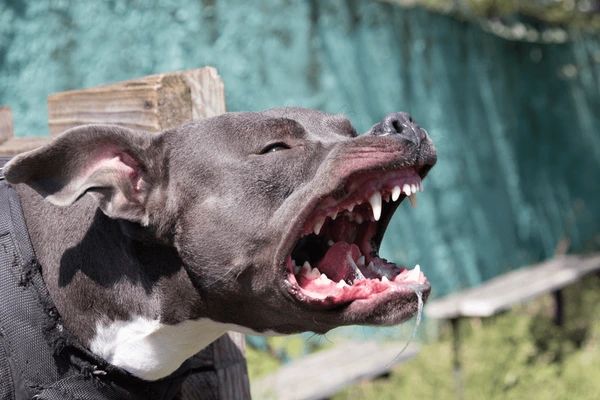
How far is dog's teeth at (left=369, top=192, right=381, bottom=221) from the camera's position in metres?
2.31

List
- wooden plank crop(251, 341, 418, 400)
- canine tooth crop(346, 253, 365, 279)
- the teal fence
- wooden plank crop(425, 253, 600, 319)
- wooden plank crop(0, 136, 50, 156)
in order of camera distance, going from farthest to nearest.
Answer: wooden plank crop(425, 253, 600, 319), wooden plank crop(251, 341, 418, 400), the teal fence, wooden plank crop(0, 136, 50, 156), canine tooth crop(346, 253, 365, 279)

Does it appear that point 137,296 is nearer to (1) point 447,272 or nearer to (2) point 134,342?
(2) point 134,342

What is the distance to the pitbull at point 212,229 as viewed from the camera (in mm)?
2301

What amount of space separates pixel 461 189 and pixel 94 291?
591cm

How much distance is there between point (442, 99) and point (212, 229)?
5.65 metres

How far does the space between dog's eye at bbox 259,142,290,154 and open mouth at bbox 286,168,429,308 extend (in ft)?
0.72

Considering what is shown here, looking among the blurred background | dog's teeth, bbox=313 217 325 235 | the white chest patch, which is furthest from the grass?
dog's teeth, bbox=313 217 325 235

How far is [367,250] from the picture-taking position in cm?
249

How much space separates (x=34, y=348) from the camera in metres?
2.29

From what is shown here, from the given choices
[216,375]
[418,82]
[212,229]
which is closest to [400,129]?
[212,229]

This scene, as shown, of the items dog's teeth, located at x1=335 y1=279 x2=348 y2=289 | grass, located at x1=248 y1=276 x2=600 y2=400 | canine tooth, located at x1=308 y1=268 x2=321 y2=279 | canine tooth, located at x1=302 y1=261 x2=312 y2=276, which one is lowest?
grass, located at x1=248 y1=276 x2=600 y2=400

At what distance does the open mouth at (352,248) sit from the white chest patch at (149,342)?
235 mm

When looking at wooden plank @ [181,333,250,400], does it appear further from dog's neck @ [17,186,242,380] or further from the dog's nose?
the dog's nose

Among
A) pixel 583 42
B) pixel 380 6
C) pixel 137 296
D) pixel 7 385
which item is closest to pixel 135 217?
pixel 137 296
